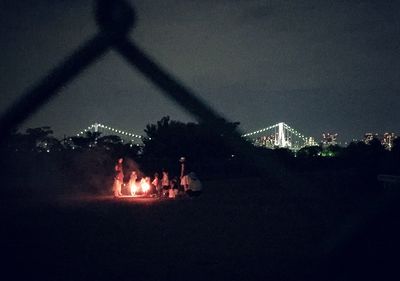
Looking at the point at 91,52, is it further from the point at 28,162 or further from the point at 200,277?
the point at 28,162

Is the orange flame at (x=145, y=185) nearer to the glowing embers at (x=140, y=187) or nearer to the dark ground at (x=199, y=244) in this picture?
the glowing embers at (x=140, y=187)

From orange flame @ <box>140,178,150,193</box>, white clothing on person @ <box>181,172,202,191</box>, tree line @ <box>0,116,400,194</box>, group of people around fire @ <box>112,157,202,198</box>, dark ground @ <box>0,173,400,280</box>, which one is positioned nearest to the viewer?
dark ground @ <box>0,173,400,280</box>

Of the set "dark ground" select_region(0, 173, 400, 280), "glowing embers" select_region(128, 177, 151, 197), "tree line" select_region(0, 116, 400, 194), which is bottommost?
"dark ground" select_region(0, 173, 400, 280)

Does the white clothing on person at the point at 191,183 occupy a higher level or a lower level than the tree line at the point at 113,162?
lower

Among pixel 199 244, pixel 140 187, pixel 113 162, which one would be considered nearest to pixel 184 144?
pixel 113 162

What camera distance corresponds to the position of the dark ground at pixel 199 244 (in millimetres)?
5219

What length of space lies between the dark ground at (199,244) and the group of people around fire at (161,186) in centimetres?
543

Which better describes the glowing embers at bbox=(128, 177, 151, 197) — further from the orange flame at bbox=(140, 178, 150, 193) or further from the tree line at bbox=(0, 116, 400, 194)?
the tree line at bbox=(0, 116, 400, 194)

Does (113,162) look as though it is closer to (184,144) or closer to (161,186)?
(161,186)

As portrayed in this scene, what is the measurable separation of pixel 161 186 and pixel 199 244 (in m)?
10.9

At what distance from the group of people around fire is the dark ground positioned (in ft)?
17.8

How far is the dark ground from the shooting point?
5219 mm

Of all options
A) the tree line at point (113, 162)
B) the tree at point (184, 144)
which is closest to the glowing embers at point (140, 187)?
the tree line at point (113, 162)

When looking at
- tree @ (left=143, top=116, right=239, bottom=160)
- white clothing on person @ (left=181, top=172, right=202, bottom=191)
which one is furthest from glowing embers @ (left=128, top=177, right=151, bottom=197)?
tree @ (left=143, top=116, right=239, bottom=160)
